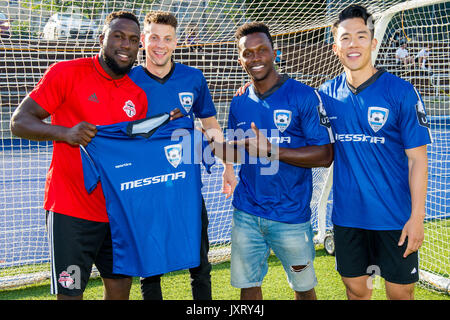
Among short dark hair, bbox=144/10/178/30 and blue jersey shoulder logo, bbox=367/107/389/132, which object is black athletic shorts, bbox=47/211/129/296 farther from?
blue jersey shoulder logo, bbox=367/107/389/132

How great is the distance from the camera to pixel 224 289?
3.60 m

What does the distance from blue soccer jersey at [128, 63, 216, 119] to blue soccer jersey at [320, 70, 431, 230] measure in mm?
854

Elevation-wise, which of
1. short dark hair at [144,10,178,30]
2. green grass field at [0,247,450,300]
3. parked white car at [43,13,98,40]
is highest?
parked white car at [43,13,98,40]

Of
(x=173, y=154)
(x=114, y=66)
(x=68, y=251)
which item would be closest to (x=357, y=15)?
(x=173, y=154)

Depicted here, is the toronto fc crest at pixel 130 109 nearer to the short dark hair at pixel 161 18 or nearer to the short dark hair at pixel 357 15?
the short dark hair at pixel 161 18

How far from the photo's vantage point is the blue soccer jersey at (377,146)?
2330mm

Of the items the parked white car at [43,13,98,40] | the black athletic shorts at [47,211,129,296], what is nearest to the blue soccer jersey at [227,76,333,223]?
the black athletic shorts at [47,211,129,296]

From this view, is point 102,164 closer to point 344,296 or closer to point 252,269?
point 252,269

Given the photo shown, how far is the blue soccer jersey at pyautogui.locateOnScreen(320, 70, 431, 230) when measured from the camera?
2.33m

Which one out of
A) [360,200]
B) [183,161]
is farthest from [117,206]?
[360,200]

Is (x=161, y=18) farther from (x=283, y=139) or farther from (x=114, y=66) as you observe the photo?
A: (x=283, y=139)

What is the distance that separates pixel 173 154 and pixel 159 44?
73cm

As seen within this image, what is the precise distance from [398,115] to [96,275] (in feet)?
9.09

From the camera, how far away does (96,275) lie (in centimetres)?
385
